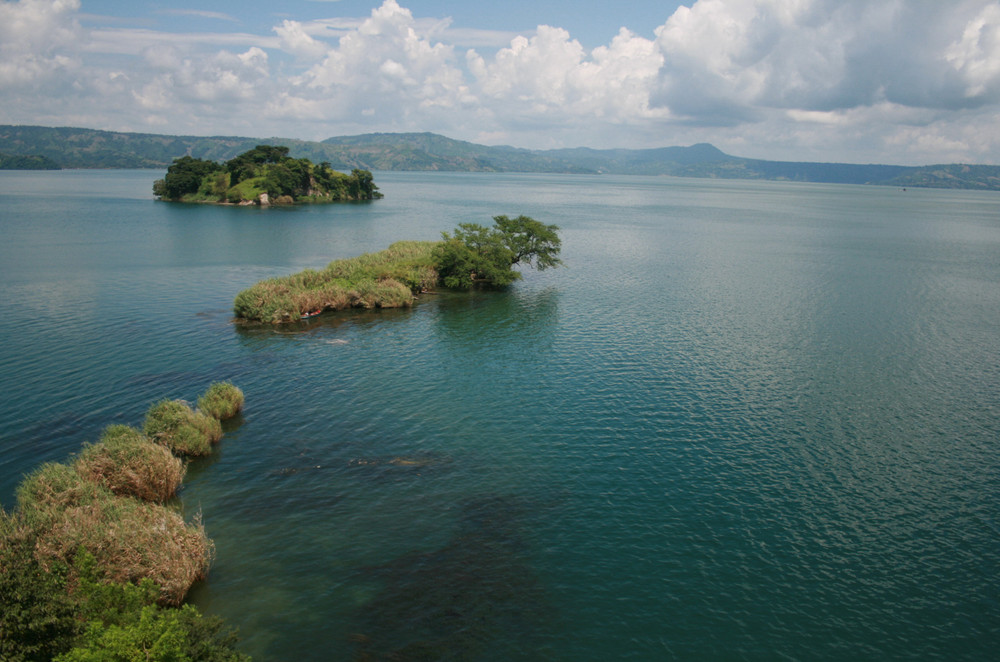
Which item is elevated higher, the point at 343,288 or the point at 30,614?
the point at 343,288

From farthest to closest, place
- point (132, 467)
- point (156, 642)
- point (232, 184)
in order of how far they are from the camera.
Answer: point (232, 184) < point (132, 467) < point (156, 642)

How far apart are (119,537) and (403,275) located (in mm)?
54854

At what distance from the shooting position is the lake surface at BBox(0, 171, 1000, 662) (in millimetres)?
23328

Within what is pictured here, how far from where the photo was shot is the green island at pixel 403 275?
208ft

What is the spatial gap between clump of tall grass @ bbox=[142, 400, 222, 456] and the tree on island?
46875 mm

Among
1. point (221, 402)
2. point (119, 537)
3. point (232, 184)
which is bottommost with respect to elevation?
point (119, 537)

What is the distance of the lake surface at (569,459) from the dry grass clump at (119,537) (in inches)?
57.5

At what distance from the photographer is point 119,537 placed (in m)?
23.3

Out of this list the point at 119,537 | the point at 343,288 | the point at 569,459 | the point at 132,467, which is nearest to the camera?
the point at 119,537

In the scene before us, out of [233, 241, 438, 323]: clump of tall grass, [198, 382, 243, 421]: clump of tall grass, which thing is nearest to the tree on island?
[233, 241, 438, 323]: clump of tall grass

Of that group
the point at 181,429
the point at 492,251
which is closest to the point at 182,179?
the point at 492,251

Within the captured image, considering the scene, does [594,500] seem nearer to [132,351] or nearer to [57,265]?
[132,351]

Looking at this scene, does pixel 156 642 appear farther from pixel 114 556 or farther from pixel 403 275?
pixel 403 275

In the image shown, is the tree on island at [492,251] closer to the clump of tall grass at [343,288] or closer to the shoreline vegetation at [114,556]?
the clump of tall grass at [343,288]
